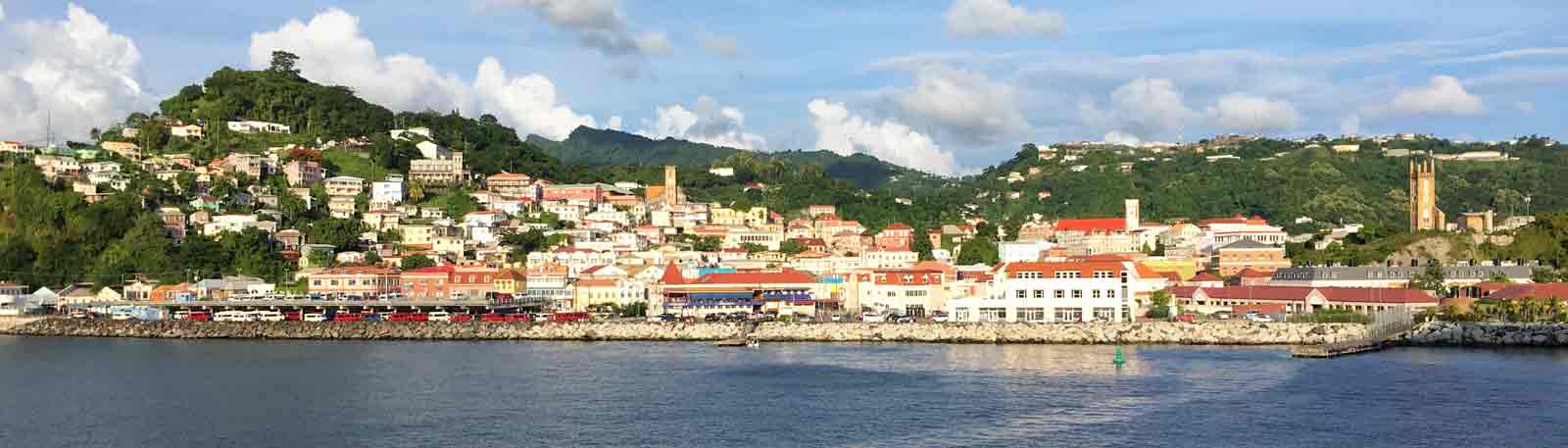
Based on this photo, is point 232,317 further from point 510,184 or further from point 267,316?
point 510,184

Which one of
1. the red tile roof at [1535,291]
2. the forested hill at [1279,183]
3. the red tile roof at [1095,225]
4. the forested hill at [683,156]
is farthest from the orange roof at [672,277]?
the forested hill at [683,156]

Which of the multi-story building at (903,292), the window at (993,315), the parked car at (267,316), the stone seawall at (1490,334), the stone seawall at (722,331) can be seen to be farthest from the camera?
the multi-story building at (903,292)

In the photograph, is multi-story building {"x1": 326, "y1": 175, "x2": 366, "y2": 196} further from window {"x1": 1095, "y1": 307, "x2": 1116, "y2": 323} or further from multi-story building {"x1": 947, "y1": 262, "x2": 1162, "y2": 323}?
window {"x1": 1095, "y1": 307, "x2": 1116, "y2": 323}

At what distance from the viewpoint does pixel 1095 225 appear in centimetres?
8006

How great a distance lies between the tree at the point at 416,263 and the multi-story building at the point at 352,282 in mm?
5205

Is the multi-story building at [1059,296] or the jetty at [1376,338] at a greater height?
the multi-story building at [1059,296]

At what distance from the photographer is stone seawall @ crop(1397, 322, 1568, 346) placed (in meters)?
41.7

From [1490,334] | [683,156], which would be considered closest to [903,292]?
[1490,334]

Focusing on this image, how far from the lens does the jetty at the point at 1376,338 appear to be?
3934 cm

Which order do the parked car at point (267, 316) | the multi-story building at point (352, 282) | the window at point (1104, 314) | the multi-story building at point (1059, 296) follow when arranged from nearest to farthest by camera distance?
the window at point (1104, 314) → the multi-story building at point (1059, 296) → the parked car at point (267, 316) → the multi-story building at point (352, 282)

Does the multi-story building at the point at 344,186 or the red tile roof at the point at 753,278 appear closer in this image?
the red tile roof at the point at 753,278

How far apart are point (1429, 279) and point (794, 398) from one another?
31.5 meters

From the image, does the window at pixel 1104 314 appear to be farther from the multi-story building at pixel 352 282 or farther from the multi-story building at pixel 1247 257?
the multi-story building at pixel 352 282

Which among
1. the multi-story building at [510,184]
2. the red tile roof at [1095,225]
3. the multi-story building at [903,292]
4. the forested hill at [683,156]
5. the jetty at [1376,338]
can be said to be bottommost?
the jetty at [1376,338]
